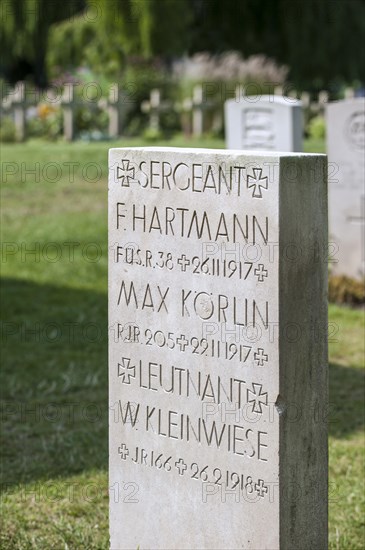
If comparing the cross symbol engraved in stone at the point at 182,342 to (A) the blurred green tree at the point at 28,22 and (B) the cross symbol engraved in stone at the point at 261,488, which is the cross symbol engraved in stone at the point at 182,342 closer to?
(B) the cross symbol engraved in stone at the point at 261,488

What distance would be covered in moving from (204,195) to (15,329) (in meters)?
4.54

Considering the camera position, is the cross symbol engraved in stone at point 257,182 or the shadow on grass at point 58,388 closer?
the cross symbol engraved in stone at point 257,182

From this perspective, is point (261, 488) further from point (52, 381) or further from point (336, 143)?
point (336, 143)

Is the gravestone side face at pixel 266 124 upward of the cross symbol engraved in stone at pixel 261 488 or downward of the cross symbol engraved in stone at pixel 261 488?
upward

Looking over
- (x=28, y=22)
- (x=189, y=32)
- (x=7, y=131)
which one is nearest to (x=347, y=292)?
(x=7, y=131)

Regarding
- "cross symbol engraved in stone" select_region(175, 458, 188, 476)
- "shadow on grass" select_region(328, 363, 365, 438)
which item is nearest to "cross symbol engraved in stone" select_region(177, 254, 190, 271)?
"cross symbol engraved in stone" select_region(175, 458, 188, 476)

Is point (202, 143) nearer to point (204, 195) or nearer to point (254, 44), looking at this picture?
point (254, 44)

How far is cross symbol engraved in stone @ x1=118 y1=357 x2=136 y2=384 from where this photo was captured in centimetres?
355

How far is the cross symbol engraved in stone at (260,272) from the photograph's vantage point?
3117 mm

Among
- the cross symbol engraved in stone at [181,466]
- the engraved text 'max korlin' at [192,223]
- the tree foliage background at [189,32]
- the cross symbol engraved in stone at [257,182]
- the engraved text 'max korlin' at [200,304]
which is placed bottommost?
the cross symbol engraved in stone at [181,466]

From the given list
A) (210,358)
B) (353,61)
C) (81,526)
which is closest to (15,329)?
(81,526)

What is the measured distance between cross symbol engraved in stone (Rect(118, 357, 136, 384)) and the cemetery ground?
79 centimetres

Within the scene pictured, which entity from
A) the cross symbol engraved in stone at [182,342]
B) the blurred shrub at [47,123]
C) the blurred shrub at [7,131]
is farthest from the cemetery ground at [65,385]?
the blurred shrub at [47,123]

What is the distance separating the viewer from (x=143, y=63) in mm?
23234
